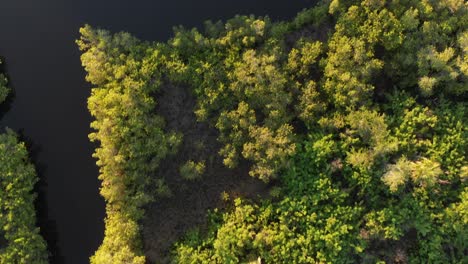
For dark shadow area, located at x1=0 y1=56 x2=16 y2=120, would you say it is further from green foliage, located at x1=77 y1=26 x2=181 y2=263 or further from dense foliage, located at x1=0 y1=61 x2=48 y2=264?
green foliage, located at x1=77 y1=26 x2=181 y2=263

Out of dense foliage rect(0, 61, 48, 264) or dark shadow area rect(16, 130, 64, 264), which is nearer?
dense foliage rect(0, 61, 48, 264)

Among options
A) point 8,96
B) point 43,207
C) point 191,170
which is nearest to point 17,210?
point 43,207

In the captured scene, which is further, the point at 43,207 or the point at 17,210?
the point at 43,207

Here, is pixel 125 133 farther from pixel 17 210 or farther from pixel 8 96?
pixel 8 96

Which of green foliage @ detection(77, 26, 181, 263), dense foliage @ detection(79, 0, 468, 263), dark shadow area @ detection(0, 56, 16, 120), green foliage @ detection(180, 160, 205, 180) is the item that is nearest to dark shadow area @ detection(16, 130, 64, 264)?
dark shadow area @ detection(0, 56, 16, 120)

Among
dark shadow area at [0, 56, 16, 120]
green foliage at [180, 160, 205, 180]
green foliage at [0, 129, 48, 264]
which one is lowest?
green foliage at [0, 129, 48, 264]
